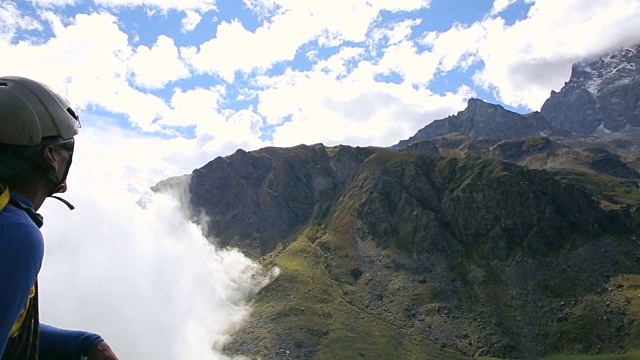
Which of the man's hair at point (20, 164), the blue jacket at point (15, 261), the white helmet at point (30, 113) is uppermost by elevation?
the white helmet at point (30, 113)

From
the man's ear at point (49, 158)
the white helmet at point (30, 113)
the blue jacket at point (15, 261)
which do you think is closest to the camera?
the blue jacket at point (15, 261)

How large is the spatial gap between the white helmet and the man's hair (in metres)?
0.05

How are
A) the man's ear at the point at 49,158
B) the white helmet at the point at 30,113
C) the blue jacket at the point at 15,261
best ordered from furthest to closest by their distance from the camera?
the man's ear at the point at 49,158 → the white helmet at the point at 30,113 → the blue jacket at the point at 15,261

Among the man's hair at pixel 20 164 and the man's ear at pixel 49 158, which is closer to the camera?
the man's hair at pixel 20 164

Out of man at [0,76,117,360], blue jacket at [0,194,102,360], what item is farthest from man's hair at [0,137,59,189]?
blue jacket at [0,194,102,360]

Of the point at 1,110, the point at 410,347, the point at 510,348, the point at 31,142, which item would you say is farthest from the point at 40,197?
the point at 510,348

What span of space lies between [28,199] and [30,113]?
0.56 metres

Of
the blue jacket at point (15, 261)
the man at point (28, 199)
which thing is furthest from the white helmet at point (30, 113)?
the blue jacket at point (15, 261)

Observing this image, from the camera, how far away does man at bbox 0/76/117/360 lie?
288 cm

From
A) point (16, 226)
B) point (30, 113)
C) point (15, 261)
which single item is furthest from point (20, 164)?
point (15, 261)

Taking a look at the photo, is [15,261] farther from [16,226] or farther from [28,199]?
[28,199]

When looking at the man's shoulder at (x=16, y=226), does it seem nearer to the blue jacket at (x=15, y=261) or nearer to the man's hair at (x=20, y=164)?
the blue jacket at (x=15, y=261)

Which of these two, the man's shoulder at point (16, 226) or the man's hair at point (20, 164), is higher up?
the man's hair at point (20, 164)

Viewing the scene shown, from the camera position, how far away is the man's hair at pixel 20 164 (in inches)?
135
